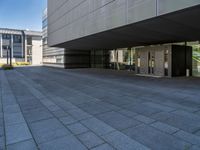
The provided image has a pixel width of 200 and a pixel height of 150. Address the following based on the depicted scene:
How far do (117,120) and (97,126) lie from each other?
0.71 m

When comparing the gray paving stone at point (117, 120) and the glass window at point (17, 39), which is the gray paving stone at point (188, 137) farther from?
the glass window at point (17, 39)

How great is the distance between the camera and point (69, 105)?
640 cm

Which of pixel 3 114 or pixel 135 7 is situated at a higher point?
pixel 135 7

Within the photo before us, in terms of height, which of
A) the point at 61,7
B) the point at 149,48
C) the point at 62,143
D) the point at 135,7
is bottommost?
the point at 62,143

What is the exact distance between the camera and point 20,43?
61.7 meters

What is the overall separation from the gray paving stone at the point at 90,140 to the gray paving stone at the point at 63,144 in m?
0.12

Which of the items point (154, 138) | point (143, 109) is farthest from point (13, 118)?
point (143, 109)

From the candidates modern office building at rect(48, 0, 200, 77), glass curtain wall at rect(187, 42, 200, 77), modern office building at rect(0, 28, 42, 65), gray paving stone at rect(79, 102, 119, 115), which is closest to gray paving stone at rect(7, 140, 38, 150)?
gray paving stone at rect(79, 102, 119, 115)

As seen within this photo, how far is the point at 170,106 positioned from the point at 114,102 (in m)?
2.15

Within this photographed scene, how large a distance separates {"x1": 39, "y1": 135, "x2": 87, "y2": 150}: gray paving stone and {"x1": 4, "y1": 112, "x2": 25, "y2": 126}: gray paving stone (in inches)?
69.6

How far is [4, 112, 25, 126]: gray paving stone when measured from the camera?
473 centimetres

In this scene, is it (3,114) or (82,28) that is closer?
(3,114)

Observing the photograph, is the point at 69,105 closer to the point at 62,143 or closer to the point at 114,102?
the point at 114,102

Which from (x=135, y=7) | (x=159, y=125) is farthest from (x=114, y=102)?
(x=135, y=7)
